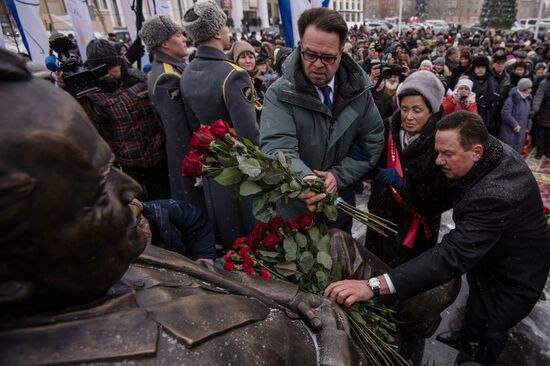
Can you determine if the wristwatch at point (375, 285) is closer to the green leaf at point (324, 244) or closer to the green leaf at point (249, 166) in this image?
the green leaf at point (324, 244)

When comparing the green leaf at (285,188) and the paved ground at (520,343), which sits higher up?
the green leaf at (285,188)

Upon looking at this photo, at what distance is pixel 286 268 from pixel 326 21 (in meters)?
1.42

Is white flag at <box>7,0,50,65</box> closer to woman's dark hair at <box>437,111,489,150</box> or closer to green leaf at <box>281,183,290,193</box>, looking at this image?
green leaf at <box>281,183,290,193</box>

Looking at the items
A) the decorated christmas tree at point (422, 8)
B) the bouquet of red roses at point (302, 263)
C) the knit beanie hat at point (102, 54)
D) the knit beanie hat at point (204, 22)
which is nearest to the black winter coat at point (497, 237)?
the bouquet of red roses at point (302, 263)

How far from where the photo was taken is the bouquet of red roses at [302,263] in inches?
64.0

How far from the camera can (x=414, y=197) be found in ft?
9.51

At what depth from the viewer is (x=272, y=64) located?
897 centimetres

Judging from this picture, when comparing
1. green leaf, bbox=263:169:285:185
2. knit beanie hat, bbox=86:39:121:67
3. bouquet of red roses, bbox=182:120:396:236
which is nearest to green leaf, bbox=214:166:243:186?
bouquet of red roses, bbox=182:120:396:236

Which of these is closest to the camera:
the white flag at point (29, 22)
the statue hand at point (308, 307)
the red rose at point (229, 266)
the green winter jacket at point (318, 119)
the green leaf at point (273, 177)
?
the statue hand at point (308, 307)

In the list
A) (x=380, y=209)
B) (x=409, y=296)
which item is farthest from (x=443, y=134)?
(x=380, y=209)

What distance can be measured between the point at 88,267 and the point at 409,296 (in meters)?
1.61

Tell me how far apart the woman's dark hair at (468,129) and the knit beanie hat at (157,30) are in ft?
7.83

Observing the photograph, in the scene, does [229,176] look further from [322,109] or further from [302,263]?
[322,109]

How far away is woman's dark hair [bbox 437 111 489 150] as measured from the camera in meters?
2.04
